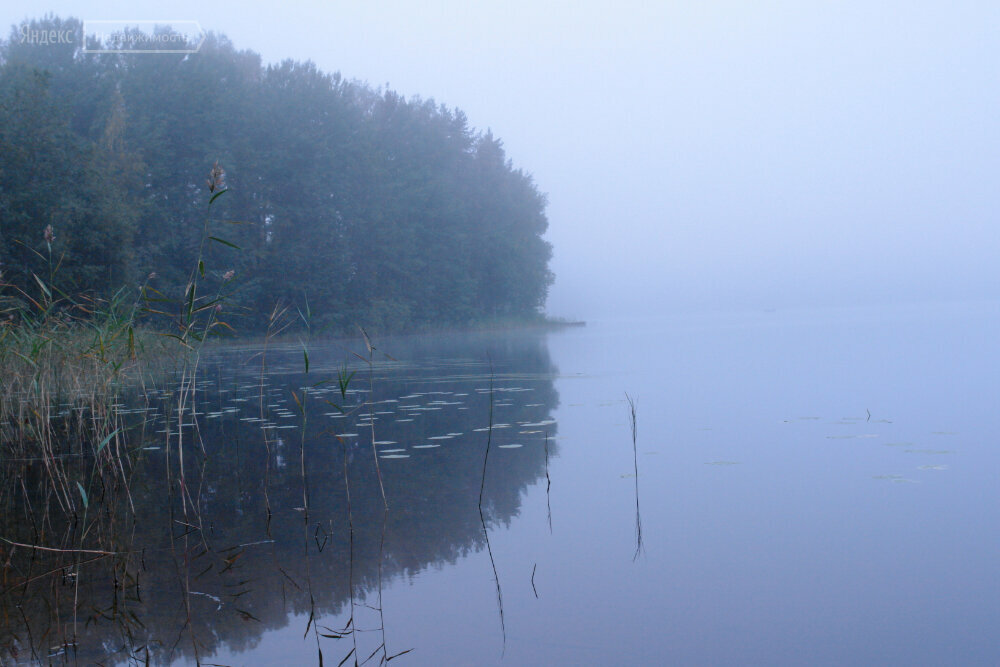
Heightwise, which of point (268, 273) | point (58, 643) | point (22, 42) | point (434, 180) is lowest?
point (58, 643)

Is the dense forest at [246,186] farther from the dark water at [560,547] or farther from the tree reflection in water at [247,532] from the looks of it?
the dark water at [560,547]

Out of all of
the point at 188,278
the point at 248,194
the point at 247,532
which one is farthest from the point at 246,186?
the point at 247,532

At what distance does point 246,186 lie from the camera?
34.1 meters

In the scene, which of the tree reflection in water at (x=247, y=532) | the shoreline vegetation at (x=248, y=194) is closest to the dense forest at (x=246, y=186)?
the shoreline vegetation at (x=248, y=194)

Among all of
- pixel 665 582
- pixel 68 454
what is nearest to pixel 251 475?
pixel 68 454

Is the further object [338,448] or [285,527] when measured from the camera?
[338,448]

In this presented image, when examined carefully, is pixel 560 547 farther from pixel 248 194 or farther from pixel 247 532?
pixel 248 194

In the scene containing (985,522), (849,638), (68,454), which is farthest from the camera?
(68,454)

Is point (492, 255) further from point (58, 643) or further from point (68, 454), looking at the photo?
point (58, 643)

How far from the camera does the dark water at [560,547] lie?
9.18 ft

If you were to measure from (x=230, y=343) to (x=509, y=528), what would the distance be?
28.4m

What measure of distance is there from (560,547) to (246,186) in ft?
108

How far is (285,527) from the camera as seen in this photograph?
4.32 meters

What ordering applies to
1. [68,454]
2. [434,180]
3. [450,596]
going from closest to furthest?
[450,596] < [68,454] < [434,180]
